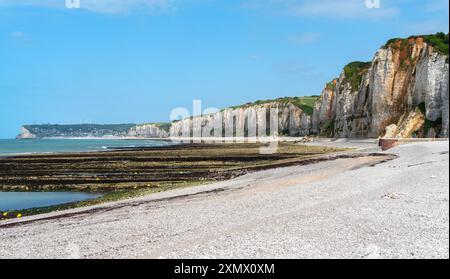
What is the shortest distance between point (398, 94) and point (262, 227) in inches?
2798

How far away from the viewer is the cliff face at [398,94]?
2442 inches

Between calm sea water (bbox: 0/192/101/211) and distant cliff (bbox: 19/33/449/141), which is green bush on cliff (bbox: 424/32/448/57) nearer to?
distant cliff (bbox: 19/33/449/141)

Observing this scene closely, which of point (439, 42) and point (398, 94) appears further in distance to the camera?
point (398, 94)

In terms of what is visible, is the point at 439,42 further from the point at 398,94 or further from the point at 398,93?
the point at 398,94

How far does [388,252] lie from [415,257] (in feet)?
1.81

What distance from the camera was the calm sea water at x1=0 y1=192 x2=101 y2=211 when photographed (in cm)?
2174

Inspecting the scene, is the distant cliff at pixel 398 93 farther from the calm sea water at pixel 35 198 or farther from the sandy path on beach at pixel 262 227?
the calm sea water at pixel 35 198

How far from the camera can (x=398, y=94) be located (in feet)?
246

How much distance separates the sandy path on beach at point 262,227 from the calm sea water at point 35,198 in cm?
487

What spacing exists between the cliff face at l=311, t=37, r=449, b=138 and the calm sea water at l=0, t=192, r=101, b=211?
4784cm

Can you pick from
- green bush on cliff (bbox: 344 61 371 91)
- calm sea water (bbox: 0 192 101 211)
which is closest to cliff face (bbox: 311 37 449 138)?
green bush on cliff (bbox: 344 61 371 91)

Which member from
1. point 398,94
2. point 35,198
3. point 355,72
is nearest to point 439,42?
point 398,94

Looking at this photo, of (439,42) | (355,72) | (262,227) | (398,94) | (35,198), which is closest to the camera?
(262,227)
